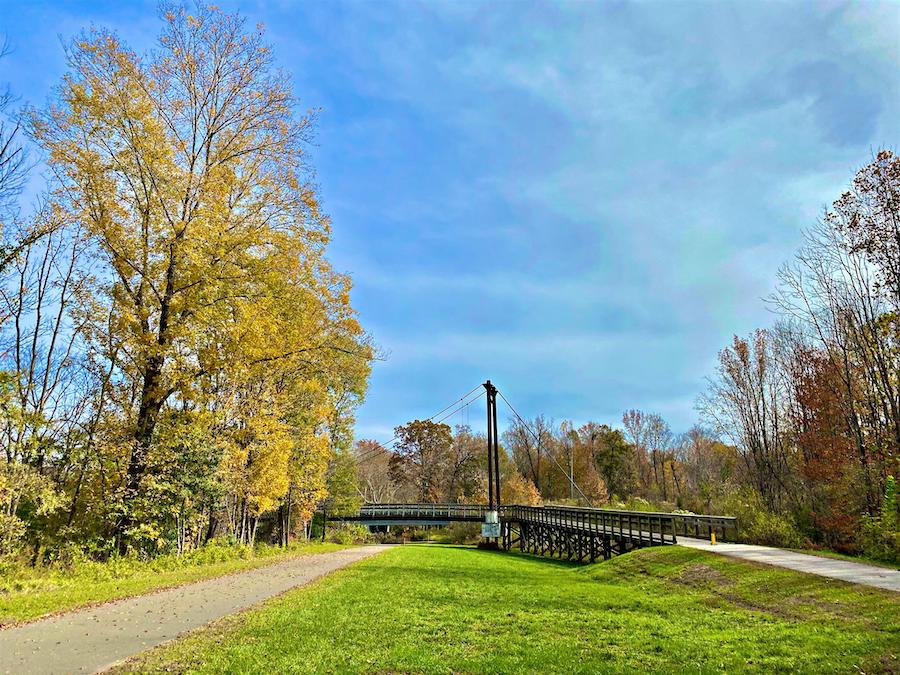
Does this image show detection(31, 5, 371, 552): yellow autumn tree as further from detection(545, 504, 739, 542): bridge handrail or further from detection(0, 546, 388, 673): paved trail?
detection(545, 504, 739, 542): bridge handrail

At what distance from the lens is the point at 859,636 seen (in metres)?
7.40

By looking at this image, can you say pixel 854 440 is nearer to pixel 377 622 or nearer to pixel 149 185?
pixel 377 622

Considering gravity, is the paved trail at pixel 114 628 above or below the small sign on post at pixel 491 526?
above

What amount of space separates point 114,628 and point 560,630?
22.0ft

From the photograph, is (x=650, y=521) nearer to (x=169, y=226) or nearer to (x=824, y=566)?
(x=824, y=566)

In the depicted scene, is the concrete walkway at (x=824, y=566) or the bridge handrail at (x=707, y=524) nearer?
the concrete walkway at (x=824, y=566)

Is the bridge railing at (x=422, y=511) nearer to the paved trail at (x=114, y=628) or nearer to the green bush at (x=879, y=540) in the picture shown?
the green bush at (x=879, y=540)

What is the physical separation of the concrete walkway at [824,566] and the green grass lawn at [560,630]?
71 cm

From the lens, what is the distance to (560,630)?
26.7 ft

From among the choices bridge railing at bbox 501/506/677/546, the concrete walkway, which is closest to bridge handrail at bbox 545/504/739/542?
bridge railing at bbox 501/506/677/546

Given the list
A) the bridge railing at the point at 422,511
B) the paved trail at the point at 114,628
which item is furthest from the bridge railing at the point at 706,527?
the bridge railing at the point at 422,511

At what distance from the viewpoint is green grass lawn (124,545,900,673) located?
6238mm

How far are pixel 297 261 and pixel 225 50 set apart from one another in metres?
6.98

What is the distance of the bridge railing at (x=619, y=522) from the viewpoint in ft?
71.6
